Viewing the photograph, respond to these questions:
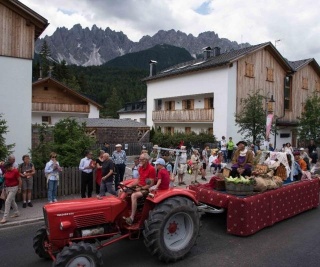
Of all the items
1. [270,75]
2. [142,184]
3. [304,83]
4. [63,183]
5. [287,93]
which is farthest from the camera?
[304,83]

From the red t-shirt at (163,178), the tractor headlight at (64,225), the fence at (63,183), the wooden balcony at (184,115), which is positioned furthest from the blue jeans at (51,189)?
the wooden balcony at (184,115)

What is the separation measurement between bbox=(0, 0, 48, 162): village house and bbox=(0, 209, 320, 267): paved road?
27.0 ft

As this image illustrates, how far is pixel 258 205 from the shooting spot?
723 cm

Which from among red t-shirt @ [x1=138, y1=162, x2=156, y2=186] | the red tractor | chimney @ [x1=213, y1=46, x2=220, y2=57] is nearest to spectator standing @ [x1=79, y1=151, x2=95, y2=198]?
red t-shirt @ [x1=138, y1=162, x2=156, y2=186]

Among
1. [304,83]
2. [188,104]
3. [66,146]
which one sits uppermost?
[304,83]

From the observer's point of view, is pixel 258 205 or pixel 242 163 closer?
pixel 258 205

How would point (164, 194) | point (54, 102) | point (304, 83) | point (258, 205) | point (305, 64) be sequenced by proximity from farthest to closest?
point (54, 102), point (304, 83), point (305, 64), point (258, 205), point (164, 194)

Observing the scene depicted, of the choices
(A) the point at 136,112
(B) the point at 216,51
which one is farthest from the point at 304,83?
(A) the point at 136,112

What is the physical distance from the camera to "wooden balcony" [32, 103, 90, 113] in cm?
3741

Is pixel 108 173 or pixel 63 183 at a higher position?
pixel 108 173

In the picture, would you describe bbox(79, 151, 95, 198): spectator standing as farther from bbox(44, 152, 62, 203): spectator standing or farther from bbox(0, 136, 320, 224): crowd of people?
bbox(44, 152, 62, 203): spectator standing

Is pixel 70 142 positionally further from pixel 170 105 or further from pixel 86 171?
pixel 170 105

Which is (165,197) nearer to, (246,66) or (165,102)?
(246,66)

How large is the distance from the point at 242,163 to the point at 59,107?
110 ft
